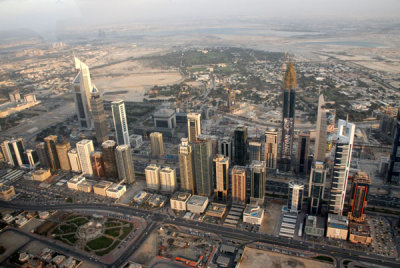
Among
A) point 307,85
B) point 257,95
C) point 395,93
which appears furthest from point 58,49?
point 395,93

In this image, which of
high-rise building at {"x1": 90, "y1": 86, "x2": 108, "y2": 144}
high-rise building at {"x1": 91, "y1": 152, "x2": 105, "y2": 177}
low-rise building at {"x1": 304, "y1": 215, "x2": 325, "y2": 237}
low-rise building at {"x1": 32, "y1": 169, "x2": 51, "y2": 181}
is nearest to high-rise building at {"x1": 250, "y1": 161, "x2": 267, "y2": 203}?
low-rise building at {"x1": 304, "y1": 215, "x2": 325, "y2": 237}

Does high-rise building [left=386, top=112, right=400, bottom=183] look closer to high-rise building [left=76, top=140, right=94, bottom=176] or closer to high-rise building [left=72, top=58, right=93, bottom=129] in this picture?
high-rise building [left=76, top=140, right=94, bottom=176]

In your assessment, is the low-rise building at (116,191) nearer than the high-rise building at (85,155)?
Yes

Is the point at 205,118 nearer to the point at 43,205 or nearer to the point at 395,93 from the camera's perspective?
the point at 43,205

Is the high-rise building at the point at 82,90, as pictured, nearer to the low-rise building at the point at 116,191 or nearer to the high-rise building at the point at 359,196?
the low-rise building at the point at 116,191

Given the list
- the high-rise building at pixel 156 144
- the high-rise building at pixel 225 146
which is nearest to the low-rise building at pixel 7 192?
the high-rise building at pixel 156 144

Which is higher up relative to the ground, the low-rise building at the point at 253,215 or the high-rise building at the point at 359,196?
the high-rise building at the point at 359,196
